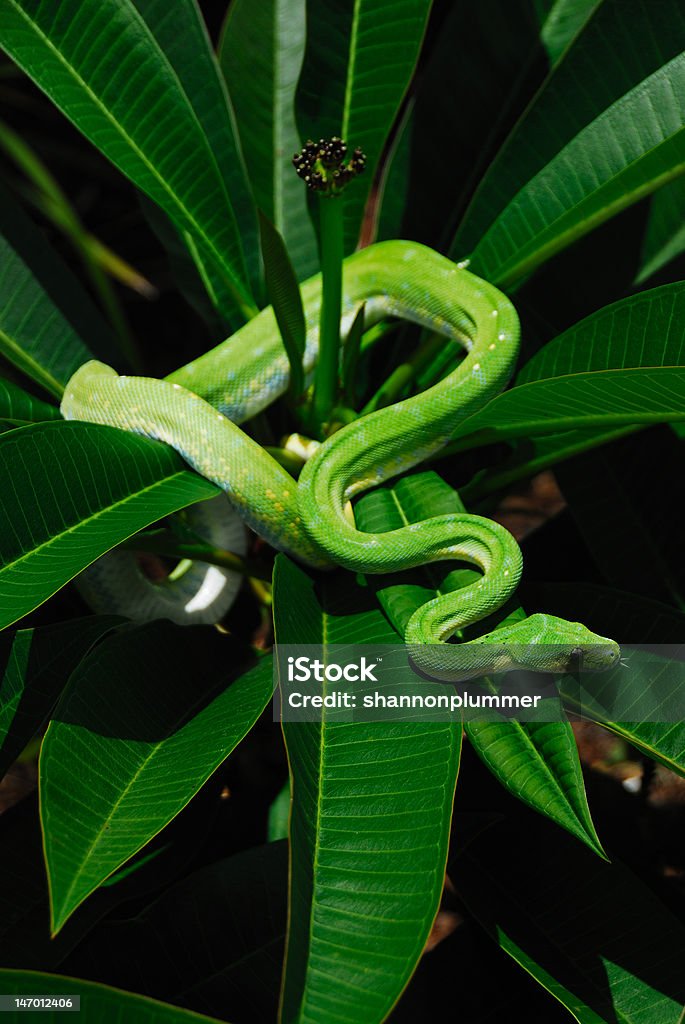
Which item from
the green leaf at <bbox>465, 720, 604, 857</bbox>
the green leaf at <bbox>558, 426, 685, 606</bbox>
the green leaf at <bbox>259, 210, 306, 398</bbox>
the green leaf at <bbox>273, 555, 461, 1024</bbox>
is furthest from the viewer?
the green leaf at <bbox>558, 426, 685, 606</bbox>

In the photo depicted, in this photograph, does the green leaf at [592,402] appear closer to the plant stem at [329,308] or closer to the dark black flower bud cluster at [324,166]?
the plant stem at [329,308]

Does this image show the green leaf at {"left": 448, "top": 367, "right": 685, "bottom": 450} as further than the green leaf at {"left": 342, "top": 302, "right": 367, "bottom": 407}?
No

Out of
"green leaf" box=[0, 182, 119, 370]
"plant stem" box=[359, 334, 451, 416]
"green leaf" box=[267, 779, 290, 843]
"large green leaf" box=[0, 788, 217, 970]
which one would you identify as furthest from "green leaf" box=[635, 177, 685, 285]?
"large green leaf" box=[0, 788, 217, 970]

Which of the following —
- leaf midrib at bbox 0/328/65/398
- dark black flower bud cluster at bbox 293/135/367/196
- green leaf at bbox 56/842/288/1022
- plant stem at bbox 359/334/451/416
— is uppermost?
dark black flower bud cluster at bbox 293/135/367/196

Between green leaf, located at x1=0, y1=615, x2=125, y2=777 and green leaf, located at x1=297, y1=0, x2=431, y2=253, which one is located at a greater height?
green leaf, located at x1=297, y1=0, x2=431, y2=253

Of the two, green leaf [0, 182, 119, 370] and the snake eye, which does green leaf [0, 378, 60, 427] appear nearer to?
green leaf [0, 182, 119, 370]

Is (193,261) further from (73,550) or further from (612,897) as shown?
(612,897)

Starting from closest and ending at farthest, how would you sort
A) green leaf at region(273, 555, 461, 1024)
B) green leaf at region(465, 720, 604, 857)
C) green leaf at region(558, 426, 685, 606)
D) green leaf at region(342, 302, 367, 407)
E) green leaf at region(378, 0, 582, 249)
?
green leaf at region(273, 555, 461, 1024) < green leaf at region(465, 720, 604, 857) < green leaf at region(342, 302, 367, 407) < green leaf at region(558, 426, 685, 606) < green leaf at region(378, 0, 582, 249)
